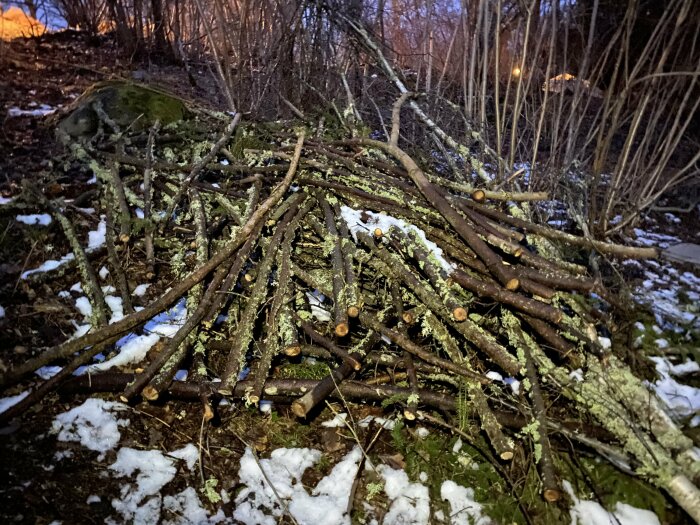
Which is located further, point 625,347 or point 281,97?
point 281,97

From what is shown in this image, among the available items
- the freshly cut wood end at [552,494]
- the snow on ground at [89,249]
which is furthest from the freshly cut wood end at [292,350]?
the snow on ground at [89,249]

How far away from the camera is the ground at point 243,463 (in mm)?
1974

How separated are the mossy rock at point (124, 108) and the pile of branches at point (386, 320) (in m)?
2.39

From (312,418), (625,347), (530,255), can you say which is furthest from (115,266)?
(625,347)

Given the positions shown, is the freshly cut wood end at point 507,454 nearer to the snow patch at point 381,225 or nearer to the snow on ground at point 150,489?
the snow patch at point 381,225

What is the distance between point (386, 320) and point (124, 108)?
16.1 feet

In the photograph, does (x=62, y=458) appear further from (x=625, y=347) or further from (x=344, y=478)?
(x=625, y=347)

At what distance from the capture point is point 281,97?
5.74 meters

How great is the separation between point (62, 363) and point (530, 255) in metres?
3.01

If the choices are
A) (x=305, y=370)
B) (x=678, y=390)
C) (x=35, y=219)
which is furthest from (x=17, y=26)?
(x=678, y=390)

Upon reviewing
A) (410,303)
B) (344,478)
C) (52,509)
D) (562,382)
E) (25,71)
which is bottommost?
(344,478)

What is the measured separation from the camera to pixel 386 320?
2.61m

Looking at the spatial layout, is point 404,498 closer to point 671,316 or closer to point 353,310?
point 353,310

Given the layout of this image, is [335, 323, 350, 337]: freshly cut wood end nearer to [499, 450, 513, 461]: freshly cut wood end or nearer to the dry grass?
[499, 450, 513, 461]: freshly cut wood end
